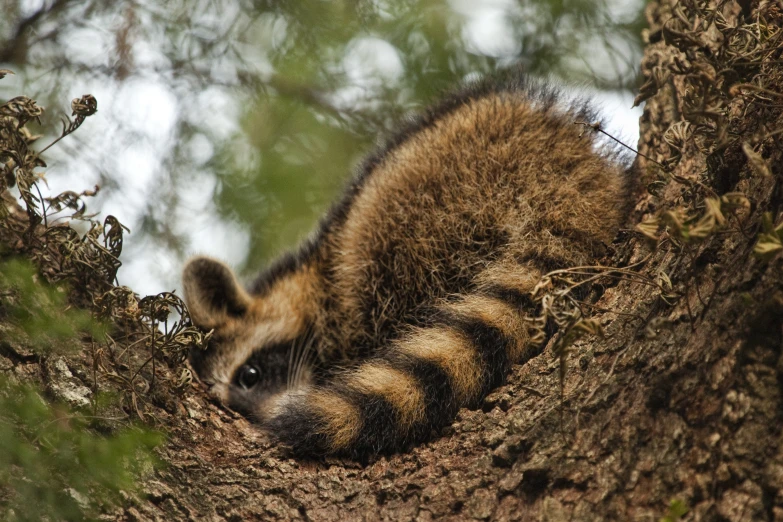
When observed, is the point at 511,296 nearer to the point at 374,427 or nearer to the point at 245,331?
the point at 374,427

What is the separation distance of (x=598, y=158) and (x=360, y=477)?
2.08m

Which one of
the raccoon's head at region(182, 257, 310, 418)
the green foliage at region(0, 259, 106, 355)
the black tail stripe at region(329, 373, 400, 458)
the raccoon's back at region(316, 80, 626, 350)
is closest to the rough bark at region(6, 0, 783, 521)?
the black tail stripe at region(329, 373, 400, 458)

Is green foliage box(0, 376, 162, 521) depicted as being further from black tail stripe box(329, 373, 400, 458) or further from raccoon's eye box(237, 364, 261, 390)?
raccoon's eye box(237, 364, 261, 390)

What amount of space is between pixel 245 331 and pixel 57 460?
2.51m

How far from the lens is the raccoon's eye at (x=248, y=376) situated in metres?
4.50

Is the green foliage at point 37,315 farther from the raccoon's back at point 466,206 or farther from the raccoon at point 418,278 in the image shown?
the raccoon's back at point 466,206

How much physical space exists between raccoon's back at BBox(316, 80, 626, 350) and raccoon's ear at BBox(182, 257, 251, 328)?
2.16ft

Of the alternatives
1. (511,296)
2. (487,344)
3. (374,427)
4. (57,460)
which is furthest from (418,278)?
(57,460)

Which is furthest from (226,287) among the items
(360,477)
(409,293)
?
(360,477)

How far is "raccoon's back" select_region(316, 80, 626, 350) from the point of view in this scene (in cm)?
362


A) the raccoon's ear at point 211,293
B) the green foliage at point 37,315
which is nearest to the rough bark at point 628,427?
the green foliage at point 37,315

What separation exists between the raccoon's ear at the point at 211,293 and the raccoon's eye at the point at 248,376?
1.16 feet

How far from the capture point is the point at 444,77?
5977 millimetres

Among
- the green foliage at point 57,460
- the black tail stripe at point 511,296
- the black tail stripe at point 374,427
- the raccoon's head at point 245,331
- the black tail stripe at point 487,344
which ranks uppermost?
the raccoon's head at point 245,331
